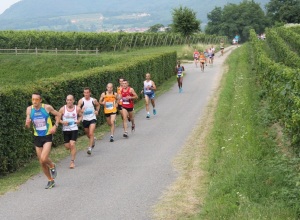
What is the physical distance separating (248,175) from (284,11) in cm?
13095

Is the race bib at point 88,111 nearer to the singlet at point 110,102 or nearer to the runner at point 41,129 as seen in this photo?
the singlet at point 110,102

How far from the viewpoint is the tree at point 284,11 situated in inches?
5221

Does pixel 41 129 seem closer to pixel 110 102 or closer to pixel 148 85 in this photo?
pixel 110 102

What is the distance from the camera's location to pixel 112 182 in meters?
11.5

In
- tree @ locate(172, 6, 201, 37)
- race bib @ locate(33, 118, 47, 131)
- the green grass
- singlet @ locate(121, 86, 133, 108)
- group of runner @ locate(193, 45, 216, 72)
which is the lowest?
group of runner @ locate(193, 45, 216, 72)

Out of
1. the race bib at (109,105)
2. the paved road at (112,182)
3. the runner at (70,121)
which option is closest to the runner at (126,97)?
the paved road at (112,182)

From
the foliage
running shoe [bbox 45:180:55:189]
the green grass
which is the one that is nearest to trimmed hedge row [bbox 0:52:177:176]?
running shoe [bbox 45:180:55:189]

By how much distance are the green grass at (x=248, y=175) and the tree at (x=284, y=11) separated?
393ft

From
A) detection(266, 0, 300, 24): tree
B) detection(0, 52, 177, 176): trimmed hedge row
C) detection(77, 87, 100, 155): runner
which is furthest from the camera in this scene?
detection(266, 0, 300, 24): tree

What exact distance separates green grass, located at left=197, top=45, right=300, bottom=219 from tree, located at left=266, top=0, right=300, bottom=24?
11987 centimetres

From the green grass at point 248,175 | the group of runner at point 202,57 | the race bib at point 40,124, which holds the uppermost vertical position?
the race bib at point 40,124

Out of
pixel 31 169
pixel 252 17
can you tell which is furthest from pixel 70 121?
pixel 252 17

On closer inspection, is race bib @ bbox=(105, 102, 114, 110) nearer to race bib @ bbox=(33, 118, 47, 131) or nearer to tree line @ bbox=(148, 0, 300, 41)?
race bib @ bbox=(33, 118, 47, 131)

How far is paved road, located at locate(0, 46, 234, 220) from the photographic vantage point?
31.0 feet
